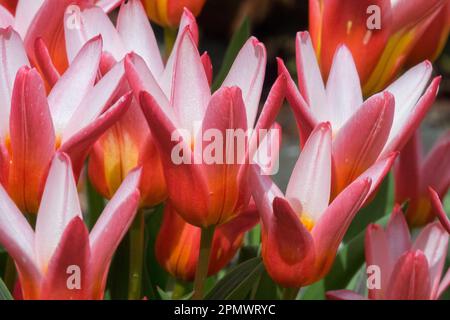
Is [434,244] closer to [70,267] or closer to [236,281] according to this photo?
[236,281]

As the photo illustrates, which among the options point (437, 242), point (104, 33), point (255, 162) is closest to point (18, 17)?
point (104, 33)

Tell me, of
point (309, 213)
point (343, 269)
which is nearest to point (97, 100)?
point (309, 213)

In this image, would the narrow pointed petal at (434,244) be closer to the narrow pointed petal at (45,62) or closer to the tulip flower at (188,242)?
the tulip flower at (188,242)

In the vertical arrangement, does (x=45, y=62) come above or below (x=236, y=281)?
above

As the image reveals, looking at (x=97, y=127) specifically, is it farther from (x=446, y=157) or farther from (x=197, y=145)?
(x=446, y=157)

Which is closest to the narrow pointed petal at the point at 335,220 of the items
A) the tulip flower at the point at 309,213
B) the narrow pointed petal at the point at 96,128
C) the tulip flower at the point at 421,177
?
the tulip flower at the point at 309,213

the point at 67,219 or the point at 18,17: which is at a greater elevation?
the point at 18,17
